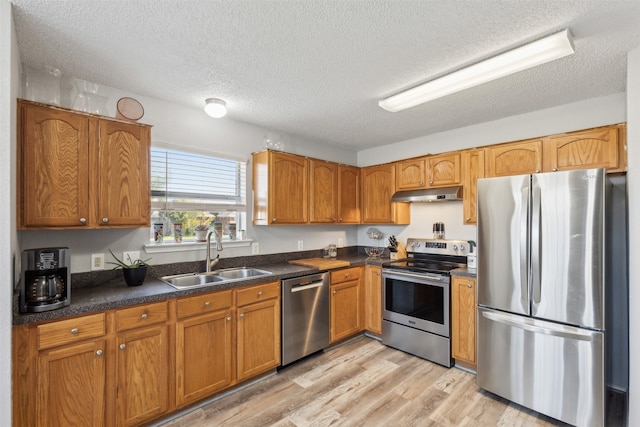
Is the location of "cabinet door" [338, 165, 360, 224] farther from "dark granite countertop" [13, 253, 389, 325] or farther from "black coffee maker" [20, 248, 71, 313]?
"black coffee maker" [20, 248, 71, 313]

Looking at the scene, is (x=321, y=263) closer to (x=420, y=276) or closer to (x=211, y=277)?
(x=420, y=276)

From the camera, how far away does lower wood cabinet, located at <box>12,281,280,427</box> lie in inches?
64.1

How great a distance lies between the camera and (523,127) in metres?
2.95

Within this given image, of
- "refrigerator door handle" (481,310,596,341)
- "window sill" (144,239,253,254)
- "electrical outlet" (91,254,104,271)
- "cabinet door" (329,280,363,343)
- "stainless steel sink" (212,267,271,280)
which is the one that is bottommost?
"cabinet door" (329,280,363,343)

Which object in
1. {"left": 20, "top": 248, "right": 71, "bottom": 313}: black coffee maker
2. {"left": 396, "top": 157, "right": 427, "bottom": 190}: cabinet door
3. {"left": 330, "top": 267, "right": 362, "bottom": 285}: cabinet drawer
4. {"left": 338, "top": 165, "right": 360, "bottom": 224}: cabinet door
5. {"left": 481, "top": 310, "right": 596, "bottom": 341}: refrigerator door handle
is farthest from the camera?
{"left": 338, "top": 165, "right": 360, "bottom": 224}: cabinet door

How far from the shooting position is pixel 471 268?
2.93m

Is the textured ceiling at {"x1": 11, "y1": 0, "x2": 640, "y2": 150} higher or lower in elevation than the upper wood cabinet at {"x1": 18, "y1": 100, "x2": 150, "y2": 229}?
higher

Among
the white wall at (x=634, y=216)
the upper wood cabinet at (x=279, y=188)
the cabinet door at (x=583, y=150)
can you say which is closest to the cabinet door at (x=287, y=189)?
the upper wood cabinet at (x=279, y=188)

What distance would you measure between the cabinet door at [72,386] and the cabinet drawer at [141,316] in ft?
0.47

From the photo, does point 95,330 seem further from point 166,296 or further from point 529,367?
point 529,367

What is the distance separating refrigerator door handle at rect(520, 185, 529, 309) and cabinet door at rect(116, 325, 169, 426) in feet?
8.74

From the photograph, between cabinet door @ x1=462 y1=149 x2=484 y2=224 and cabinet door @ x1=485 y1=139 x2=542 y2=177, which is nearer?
cabinet door @ x1=485 y1=139 x2=542 y2=177

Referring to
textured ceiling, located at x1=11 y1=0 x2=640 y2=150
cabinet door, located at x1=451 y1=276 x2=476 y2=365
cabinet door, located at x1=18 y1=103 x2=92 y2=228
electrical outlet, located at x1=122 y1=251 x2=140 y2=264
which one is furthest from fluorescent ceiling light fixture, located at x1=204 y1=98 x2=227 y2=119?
cabinet door, located at x1=451 y1=276 x2=476 y2=365

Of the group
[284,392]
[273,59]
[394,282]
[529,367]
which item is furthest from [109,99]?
[529,367]
